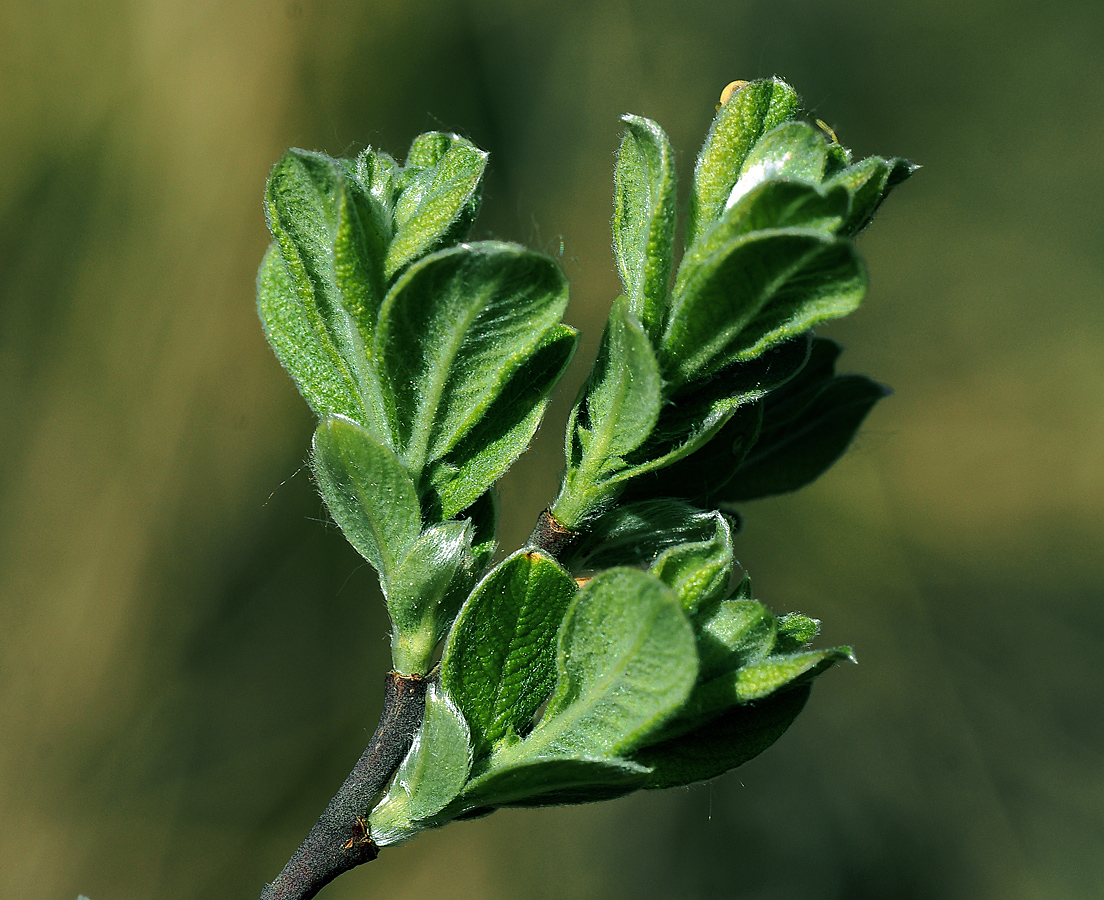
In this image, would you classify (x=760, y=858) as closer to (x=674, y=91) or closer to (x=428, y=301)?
(x=674, y=91)

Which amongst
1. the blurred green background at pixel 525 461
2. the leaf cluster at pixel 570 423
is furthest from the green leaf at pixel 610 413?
the blurred green background at pixel 525 461

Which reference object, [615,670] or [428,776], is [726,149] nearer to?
[615,670]

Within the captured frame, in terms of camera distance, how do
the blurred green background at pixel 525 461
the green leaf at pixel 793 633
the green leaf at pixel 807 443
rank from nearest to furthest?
the green leaf at pixel 793 633, the green leaf at pixel 807 443, the blurred green background at pixel 525 461

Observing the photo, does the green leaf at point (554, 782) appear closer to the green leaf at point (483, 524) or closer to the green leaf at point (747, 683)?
the green leaf at point (747, 683)

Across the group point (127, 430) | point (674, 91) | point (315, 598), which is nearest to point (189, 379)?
point (127, 430)

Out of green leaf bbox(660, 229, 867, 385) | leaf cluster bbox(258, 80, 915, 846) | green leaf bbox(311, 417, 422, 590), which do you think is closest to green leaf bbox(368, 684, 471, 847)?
leaf cluster bbox(258, 80, 915, 846)
